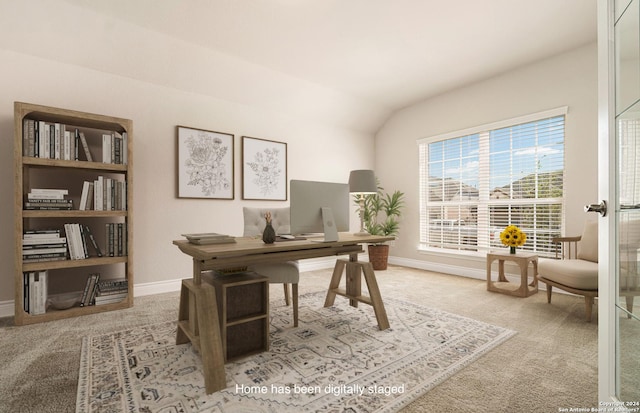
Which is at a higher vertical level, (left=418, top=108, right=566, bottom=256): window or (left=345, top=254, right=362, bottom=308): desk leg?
(left=418, top=108, right=566, bottom=256): window

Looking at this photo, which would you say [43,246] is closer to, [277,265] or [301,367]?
[277,265]

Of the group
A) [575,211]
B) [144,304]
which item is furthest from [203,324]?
[575,211]

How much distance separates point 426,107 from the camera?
4.88 meters

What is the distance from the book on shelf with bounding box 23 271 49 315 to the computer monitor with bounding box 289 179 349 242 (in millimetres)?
2308

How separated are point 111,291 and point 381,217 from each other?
4196 millimetres

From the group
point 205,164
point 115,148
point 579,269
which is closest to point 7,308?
point 115,148

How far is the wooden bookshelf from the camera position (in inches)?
95.5

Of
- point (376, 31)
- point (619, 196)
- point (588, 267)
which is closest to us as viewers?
point (619, 196)

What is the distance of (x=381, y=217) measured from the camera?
18.1 ft

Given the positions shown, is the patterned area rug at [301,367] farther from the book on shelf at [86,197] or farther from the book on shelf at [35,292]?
the book on shelf at [86,197]

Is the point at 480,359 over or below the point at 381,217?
below

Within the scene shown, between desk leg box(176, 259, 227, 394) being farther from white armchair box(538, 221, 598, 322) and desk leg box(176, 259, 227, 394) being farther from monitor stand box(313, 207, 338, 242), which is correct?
white armchair box(538, 221, 598, 322)

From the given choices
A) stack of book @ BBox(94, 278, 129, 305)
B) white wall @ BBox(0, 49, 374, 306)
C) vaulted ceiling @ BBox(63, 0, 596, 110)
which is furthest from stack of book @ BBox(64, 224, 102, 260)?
vaulted ceiling @ BBox(63, 0, 596, 110)

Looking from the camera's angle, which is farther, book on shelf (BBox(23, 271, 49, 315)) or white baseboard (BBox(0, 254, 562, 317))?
white baseboard (BBox(0, 254, 562, 317))
